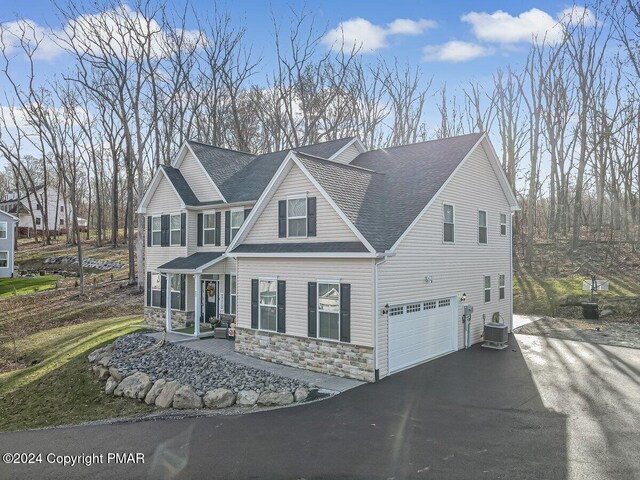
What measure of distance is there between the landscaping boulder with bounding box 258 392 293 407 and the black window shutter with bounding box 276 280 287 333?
3137mm

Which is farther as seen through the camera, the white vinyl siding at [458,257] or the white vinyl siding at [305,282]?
the white vinyl siding at [458,257]

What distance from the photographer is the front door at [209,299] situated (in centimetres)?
1889

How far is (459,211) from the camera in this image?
1564 cm

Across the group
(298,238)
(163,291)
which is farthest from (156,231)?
(298,238)

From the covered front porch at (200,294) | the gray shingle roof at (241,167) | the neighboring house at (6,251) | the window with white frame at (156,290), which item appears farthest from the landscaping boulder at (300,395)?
the neighboring house at (6,251)

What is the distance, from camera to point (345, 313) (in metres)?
12.2

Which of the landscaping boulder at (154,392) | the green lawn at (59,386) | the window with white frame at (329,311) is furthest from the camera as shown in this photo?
the window with white frame at (329,311)

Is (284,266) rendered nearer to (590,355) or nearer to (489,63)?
(590,355)

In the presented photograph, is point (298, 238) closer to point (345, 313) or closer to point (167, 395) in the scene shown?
point (345, 313)

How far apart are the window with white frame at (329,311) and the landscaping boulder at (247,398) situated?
284cm

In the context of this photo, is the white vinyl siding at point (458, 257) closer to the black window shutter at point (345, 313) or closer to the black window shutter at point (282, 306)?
the black window shutter at point (345, 313)

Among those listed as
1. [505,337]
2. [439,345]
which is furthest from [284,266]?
[505,337]

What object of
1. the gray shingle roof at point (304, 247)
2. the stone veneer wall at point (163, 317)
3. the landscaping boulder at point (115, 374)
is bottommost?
the landscaping boulder at point (115, 374)

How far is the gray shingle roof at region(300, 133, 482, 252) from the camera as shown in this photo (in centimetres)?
1272
